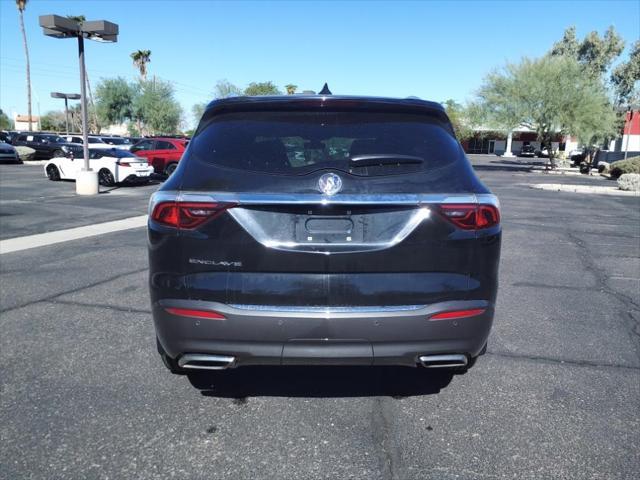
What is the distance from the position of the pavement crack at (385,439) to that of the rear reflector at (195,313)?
114 cm

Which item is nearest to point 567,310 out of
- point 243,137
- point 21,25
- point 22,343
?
point 243,137

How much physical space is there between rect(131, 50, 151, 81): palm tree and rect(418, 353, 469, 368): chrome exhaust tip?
76508 mm

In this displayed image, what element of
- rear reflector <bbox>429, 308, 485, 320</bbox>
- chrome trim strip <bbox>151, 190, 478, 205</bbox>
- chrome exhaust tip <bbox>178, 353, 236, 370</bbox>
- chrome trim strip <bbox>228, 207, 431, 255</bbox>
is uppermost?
chrome trim strip <bbox>151, 190, 478, 205</bbox>

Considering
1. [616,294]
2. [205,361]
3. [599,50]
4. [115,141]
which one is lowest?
[616,294]

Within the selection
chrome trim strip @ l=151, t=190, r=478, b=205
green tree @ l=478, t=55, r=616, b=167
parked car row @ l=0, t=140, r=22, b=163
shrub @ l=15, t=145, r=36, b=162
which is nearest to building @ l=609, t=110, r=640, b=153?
green tree @ l=478, t=55, r=616, b=167

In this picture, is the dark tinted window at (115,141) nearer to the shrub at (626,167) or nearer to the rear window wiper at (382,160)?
the shrub at (626,167)

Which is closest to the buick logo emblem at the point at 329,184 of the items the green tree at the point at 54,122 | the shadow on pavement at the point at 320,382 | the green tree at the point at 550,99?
the shadow on pavement at the point at 320,382

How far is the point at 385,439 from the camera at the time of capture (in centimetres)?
290

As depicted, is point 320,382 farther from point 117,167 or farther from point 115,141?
point 115,141

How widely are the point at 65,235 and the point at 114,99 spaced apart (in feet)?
189

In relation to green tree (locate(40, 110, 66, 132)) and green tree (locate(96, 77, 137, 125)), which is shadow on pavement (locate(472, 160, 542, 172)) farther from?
green tree (locate(40, 110, 66, 132))

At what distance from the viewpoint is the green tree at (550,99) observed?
3562 centimetres

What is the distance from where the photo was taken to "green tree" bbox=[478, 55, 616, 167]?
3562 cm

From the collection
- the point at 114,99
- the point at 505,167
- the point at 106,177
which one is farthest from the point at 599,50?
the point at 106,177
